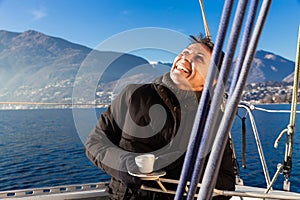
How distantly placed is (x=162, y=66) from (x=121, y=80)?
0.45 feet

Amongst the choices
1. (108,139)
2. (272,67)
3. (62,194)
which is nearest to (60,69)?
(272,67)

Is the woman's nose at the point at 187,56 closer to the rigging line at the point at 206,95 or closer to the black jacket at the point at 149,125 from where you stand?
the black jacket at the point at 149,125

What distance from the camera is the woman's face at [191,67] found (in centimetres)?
87

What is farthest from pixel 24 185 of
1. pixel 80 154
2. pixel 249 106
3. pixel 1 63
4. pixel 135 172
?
pixel 1 63

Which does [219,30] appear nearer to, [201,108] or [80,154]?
[201,108]

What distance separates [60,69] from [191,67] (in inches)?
3133

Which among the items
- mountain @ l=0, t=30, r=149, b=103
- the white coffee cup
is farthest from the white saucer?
mountain @ l=0, t=30, r=149, b=103

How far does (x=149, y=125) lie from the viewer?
0.94 meters

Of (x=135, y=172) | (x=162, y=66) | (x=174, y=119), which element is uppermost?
(x=162, y=66)

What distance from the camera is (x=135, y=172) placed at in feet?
2.31

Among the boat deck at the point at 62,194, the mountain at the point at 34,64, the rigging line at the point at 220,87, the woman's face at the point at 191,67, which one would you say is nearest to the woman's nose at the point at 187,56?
the woman's face at the point at 191,67

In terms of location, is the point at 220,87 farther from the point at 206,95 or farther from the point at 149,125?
the point at 149,125

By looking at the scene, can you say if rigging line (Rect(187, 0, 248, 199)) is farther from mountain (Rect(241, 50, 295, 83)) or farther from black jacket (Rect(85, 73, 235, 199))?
mountain (Rect(241, 50, 295, 83))

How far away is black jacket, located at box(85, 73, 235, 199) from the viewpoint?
92cm
